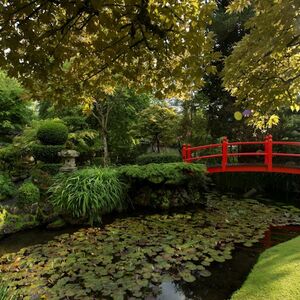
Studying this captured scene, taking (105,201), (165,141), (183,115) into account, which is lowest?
(105,201)

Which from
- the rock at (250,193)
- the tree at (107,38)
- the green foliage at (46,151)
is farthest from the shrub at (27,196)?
the rock at (250,193)

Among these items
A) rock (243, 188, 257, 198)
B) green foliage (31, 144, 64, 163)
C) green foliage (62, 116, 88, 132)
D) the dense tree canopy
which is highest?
the dense tree canopy

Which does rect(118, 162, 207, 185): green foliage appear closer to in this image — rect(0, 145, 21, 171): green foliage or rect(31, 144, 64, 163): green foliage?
rect(31, 144, 64, 163): green foliage

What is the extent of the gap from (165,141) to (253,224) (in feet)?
16.8

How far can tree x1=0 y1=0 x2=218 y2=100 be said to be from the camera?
201 cm

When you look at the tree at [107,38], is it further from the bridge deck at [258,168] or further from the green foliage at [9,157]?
the green foliage at [9,157]

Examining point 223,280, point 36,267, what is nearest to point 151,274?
point 223,280

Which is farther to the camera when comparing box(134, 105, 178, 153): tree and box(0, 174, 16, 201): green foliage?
box(134, 105, 178, 153): tree

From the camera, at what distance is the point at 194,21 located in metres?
2.22

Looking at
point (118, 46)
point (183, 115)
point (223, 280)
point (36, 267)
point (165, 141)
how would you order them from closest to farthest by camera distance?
point (118, 46)
point (223, 280)
point (36, 267)
point (165, 141)
point (183, 115)

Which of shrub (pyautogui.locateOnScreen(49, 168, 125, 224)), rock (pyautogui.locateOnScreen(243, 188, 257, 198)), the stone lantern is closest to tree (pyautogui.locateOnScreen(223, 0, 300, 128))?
shrub (pyautogui.locateOnScreen(49, 168, 125, 224))

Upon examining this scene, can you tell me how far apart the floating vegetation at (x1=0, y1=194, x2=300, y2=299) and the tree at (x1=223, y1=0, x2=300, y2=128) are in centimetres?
246

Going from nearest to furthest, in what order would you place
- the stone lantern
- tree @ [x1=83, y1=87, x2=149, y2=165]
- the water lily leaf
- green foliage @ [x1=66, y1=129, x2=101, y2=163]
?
1. the water lily leaf
2. the stone lantern
3. green foliage @ [x1=66, y1=129, x2=101, y2=163]
4. tree @ [x1=83, y1=87, x2=149, y2=165]

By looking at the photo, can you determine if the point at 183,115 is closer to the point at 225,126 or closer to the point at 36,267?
the point at 225,126
